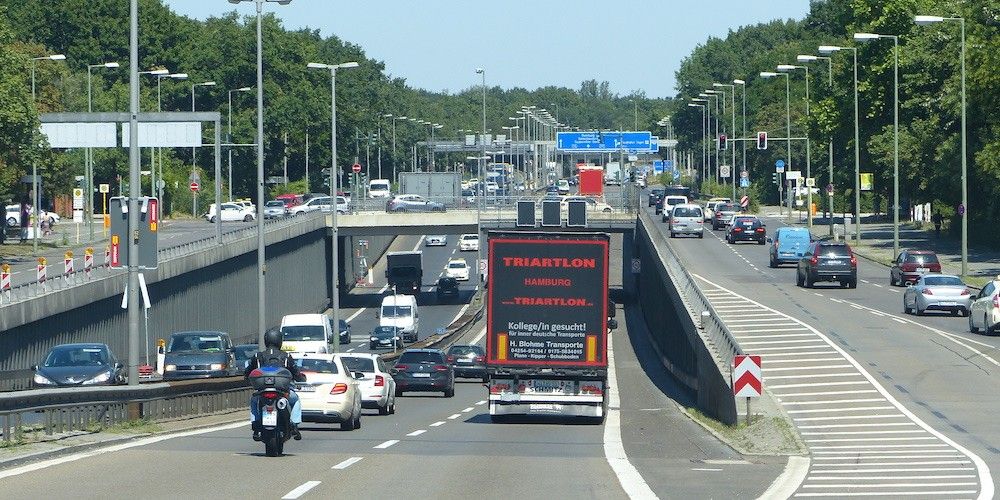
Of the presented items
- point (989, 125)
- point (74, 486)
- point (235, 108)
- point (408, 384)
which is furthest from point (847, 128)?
point (74, 486)

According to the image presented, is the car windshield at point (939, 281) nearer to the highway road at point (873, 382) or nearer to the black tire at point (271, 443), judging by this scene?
the highway road at point (873, 382)

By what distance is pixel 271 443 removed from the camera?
1972 cm

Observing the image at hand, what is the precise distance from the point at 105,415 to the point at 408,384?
20.9 m

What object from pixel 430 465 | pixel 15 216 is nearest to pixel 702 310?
pixel 430 465

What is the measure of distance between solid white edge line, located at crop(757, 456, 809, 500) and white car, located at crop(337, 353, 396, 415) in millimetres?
12982

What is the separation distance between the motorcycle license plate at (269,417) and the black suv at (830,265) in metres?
44.5

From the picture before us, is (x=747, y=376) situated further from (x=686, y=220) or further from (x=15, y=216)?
(x=15, y=216)

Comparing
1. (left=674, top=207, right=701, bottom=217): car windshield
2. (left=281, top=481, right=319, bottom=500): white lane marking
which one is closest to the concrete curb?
(left=281, top=481, right=319, bottom=500): white lane marking

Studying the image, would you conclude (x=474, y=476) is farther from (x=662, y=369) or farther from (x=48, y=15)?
(x=48, y=15)

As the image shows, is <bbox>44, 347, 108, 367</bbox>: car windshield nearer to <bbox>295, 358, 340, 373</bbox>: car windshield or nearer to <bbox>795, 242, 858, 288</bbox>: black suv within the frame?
<bbox>295, 358, 340, 373</bbox>: car windshield

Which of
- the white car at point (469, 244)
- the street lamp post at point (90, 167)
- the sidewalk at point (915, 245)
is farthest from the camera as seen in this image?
the white car at point (469, 244)

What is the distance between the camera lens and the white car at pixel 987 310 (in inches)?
1729

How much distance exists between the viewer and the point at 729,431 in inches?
1040

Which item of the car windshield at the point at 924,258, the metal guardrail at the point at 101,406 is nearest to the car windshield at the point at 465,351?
the car windshield at the point at 924,258
